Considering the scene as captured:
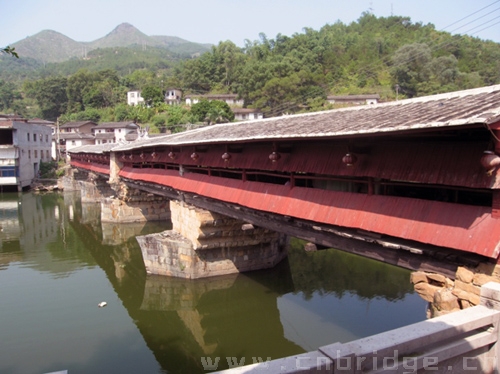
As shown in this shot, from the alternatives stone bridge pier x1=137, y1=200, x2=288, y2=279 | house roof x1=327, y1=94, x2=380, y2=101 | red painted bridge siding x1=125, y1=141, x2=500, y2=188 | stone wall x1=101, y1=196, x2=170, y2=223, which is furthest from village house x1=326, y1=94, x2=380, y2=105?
red painted bridge siding x1=125, y1=141, x2=500, y2=188

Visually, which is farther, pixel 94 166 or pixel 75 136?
pixel 75 136

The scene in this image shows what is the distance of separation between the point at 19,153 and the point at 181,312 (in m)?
35.5

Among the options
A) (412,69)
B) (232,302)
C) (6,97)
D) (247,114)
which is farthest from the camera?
(6,97)

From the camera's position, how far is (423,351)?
428 cm

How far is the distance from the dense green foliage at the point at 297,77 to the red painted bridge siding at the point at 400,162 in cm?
4122

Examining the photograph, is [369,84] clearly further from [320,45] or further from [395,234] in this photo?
[395,234]

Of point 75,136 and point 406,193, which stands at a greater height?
point 75,136

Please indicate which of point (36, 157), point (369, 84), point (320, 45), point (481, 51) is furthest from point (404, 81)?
point (36, 157)

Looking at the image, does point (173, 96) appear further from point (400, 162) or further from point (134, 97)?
point (400, 162)

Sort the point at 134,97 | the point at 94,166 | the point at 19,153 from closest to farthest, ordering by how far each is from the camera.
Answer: the point at 94,166, the point at 19,153, the point at 134,97

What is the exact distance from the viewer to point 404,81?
173 feet

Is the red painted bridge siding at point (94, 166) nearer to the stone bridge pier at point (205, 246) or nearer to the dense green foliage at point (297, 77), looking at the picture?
the stone bridge pier at point (205, 246)

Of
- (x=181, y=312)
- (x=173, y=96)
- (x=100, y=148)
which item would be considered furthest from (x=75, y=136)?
(x=181, y=312)

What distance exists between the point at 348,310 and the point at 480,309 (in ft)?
26.1
